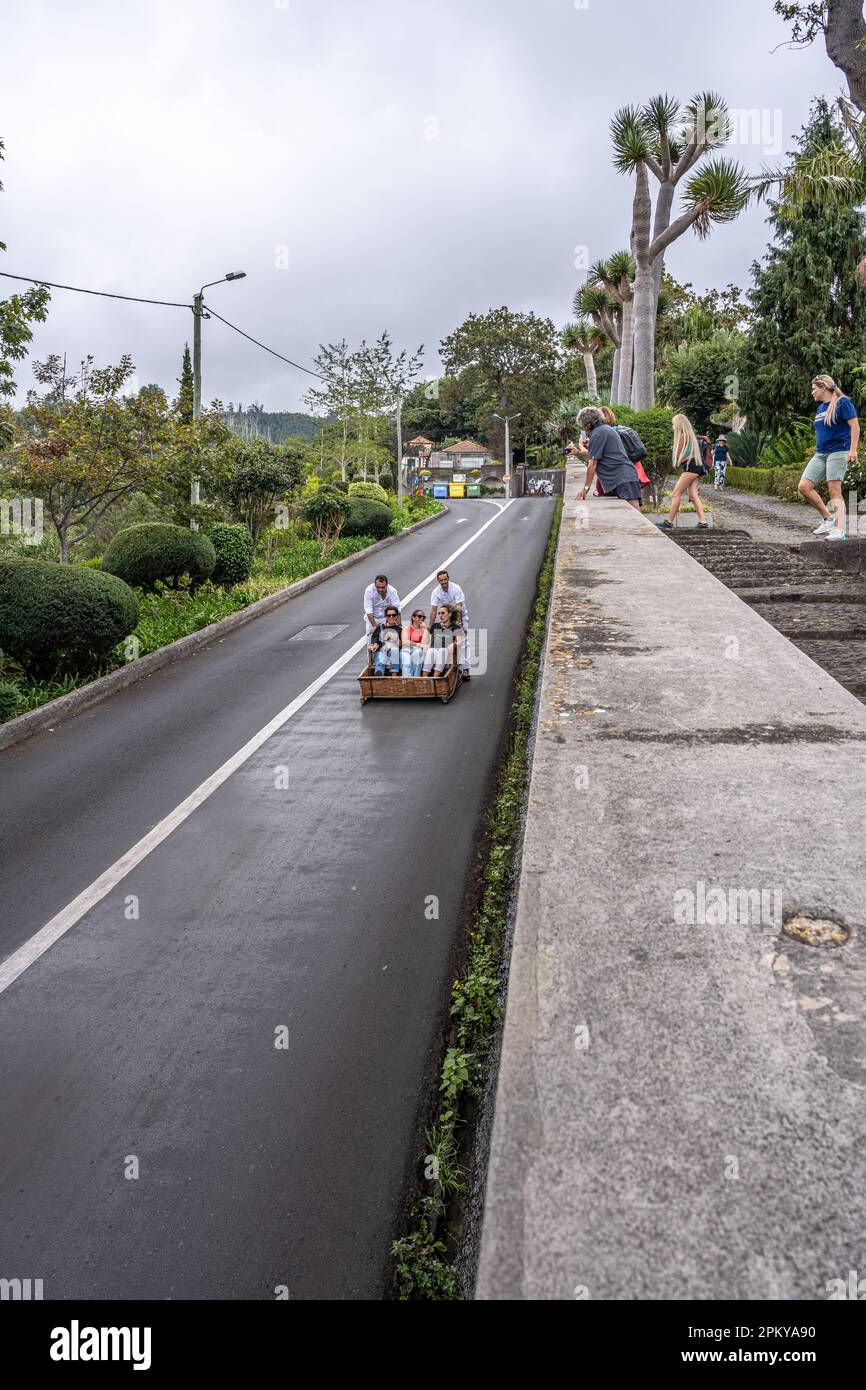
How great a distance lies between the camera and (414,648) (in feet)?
31.1

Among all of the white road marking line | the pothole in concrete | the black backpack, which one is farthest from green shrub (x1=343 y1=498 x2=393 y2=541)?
the pothole in concrete

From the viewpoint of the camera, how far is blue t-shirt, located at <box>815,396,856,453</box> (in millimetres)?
9586

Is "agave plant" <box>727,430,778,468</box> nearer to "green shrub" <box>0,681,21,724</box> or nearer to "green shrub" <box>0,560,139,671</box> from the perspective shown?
"green shrub" <box>0,560,139,671</box>

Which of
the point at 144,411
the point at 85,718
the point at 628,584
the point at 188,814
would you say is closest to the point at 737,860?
the point at 188,814

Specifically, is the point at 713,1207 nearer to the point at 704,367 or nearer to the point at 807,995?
the point at 807,995

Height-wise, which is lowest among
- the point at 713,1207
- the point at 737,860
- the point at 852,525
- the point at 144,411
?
the point at 713,1207

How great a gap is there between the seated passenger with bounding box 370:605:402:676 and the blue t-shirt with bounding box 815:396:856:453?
4815 millimetres

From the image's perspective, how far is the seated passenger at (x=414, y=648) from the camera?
9.41 metres

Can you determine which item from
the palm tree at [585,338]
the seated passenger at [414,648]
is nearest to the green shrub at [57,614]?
the seated passenger at [414,648]

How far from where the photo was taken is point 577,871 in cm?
318

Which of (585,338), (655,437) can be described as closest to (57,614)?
(655,437)

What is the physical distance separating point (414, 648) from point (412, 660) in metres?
0.14

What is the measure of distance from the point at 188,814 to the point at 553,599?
12.1ft

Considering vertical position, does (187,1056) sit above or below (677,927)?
below
